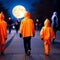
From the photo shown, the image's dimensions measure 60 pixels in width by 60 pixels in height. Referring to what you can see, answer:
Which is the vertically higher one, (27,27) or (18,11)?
(18,11)

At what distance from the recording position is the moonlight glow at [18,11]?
7543cm

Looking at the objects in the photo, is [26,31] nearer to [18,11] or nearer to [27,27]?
[27,27]

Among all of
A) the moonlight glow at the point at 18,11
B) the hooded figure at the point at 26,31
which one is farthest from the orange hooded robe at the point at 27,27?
the moonlight glow at the point at 18,11

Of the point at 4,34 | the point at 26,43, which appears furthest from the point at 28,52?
the point at 4,34

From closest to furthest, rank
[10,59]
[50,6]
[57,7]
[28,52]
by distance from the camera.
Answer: [10,59] → [28,52] → [57,7] → [50,6]

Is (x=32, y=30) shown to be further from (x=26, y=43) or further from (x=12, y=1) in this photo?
(x=12, y=1)

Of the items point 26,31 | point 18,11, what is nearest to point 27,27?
point 26,31

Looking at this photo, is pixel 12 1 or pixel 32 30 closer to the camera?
pixel 32 30

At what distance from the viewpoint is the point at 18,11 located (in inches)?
2990

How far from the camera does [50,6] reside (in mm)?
77438

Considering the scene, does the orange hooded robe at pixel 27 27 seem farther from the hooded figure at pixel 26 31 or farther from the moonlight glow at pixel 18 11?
the moonlight glow at pixel 18 11

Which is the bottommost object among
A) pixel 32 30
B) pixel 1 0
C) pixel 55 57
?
pixel 55 57

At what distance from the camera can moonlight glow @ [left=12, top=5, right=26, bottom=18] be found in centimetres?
7543

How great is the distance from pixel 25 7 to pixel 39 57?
6367 centimetres
